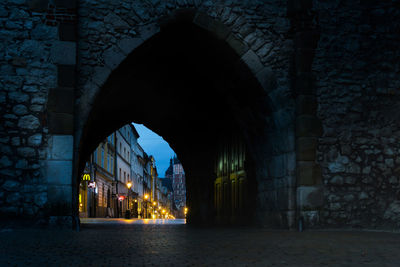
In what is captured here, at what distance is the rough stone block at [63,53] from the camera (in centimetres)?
782

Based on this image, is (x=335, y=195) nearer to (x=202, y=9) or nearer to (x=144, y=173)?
(x=202, y=9)

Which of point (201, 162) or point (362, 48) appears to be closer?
point (362, 48)

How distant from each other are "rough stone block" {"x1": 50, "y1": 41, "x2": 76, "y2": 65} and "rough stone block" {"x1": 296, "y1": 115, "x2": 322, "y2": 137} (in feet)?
13.0

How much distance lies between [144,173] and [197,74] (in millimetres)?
47853

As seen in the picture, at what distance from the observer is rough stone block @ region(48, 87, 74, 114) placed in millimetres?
7688

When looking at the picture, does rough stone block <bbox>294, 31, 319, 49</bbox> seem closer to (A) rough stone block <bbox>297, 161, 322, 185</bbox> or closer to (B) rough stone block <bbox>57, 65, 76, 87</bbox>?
(A) rough stone block <bbox>297, 161, 322, 185</bbox>

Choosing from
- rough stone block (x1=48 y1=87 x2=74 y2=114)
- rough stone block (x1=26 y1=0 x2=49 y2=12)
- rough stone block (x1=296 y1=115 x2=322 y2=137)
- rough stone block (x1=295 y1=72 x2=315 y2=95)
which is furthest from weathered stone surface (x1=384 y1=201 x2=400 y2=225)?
rough stone block (x1=26 y1=0 x2=49 y2=12)

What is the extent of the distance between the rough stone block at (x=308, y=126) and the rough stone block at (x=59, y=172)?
3.92 m

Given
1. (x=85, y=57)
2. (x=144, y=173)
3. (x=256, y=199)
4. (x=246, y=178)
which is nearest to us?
(x=85, y=57)

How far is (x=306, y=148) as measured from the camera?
825 centimetres

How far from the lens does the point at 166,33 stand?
872 centimetres

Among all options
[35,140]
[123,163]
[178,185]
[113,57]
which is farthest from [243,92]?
[178,185]

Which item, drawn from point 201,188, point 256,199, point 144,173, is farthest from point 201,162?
point 144,173

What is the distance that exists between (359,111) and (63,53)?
5232 mm
